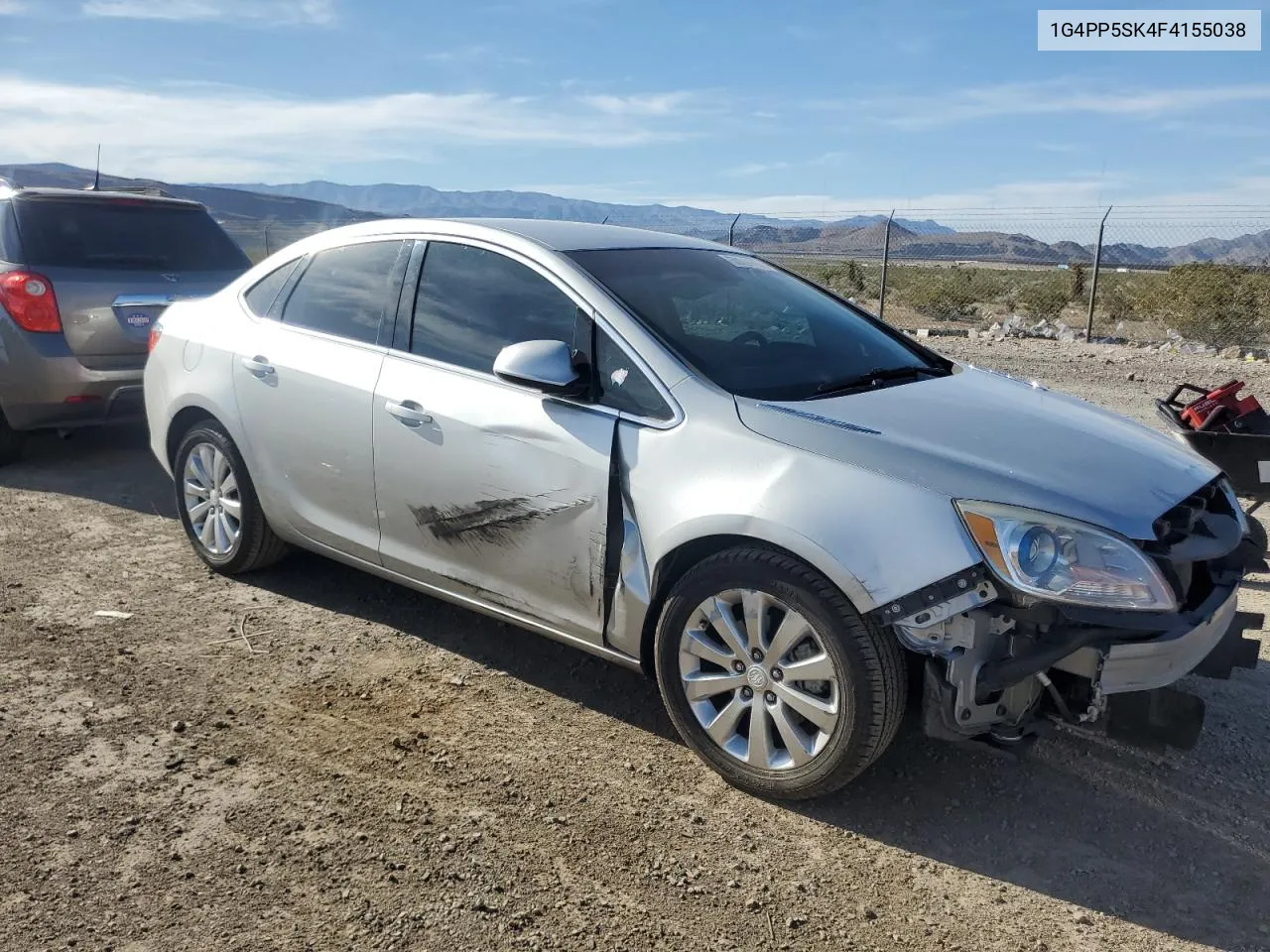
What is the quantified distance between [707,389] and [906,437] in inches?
24.8

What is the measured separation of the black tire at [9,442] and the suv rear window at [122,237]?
3.74ft

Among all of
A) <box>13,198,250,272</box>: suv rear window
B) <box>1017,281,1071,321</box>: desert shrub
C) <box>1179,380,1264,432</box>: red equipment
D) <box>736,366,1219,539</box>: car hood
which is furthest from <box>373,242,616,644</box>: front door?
<box>1017,281,1071,321</box>: desert shrub

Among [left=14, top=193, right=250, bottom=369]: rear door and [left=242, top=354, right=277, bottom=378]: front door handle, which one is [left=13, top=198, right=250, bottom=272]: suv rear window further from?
[left=242, top=354, right=277, bottom=378]: front door handle

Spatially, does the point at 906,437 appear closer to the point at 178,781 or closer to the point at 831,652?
the point at 831,652

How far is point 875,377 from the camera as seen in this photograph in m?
3.86

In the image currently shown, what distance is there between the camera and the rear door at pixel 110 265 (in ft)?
21.6

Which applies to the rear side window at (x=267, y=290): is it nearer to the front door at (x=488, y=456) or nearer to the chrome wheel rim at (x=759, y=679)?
the front door at (x=488, y=456)

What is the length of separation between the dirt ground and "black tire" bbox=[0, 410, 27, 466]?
3016 millimetres

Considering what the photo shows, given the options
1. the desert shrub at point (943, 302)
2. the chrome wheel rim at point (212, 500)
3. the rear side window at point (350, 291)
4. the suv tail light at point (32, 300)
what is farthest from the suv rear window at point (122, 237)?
the desert shrub at point (943, 302)

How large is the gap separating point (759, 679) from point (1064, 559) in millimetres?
915

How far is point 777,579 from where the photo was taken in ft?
9.89

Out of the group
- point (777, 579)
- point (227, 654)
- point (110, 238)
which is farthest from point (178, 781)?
point (110, 238)

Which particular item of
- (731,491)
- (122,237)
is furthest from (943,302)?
(731,491)

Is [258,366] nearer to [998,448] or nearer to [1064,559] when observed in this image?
[998,448]
